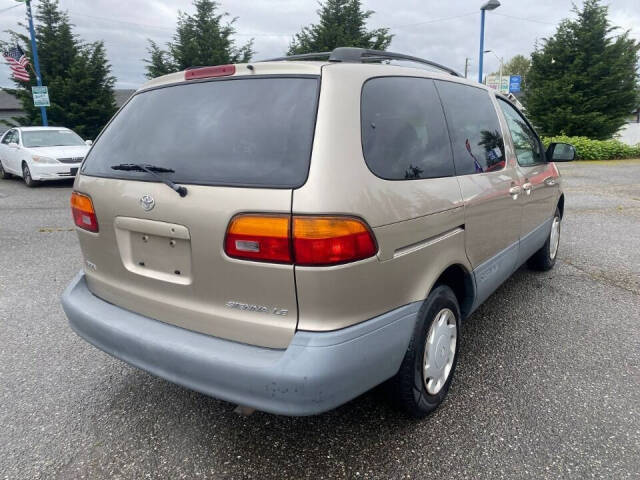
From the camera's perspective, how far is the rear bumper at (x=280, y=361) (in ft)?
5.85

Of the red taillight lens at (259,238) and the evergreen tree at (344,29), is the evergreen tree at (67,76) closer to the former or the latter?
the evergreen tree at (344,29)

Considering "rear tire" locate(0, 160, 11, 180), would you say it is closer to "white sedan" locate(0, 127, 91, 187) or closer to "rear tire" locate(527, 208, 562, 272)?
"white sedan" locate(0, 127, 91, 187)

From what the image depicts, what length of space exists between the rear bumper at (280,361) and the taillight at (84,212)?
1.73 ft

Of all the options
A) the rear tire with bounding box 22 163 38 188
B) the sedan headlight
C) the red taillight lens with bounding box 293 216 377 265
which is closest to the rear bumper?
the red taillight lens with bounding box 293 216 377 265

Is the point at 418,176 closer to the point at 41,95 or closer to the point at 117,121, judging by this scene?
the point at 117,121

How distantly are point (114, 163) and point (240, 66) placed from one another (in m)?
0.80

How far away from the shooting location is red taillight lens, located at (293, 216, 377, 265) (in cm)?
176

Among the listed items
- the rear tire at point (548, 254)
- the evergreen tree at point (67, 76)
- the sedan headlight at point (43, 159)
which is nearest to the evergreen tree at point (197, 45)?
the evergreen tree at point (67, 76)

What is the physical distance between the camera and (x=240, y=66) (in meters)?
2.18

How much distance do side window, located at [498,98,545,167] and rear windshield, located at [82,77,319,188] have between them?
2.20 m

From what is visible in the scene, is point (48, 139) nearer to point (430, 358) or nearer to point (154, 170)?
point (154, 170)

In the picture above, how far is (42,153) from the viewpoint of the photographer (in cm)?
1156

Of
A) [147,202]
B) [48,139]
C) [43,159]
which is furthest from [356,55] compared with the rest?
[48,139]

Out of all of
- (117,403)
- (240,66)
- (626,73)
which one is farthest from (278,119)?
(626,73)
